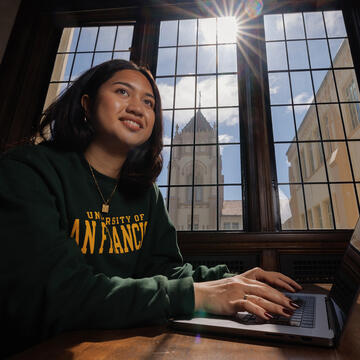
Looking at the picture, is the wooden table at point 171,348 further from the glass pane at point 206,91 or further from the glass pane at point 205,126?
the glass pane at point 206,91

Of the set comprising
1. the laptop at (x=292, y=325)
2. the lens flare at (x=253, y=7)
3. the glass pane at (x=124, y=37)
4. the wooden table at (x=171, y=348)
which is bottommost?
the wooden table at (x=171, y=348)

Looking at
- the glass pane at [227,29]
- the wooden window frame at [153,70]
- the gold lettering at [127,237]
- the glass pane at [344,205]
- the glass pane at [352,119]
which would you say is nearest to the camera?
the gold lettering at [127,237]

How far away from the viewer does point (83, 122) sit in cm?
94

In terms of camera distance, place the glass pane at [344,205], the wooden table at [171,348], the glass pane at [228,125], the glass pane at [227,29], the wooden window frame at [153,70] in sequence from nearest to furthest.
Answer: the wooden table at [171,348] < the wooden window frame at [153,70] < the glass pane at [344,205] < the glass pane at [228,125] < the glass pane at [227,29]

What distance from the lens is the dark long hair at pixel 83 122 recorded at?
0.87 meters

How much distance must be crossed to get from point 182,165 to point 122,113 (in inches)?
57.8

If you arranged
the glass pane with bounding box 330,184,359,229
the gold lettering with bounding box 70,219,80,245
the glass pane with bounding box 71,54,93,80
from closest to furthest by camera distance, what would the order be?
the gold lettering with bounding box 70,219,80,245
the glass pane with bounding box 330,184,359,229
the glass pane with bounding box 71,54,93,80

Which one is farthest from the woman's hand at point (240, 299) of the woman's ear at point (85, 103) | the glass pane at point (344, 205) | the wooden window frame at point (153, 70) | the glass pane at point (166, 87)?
the glass pane at point (166, 87)

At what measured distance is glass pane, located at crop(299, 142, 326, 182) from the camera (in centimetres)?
209

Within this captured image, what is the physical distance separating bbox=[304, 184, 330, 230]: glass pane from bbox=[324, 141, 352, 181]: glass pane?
0.44ft

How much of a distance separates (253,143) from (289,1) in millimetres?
1597

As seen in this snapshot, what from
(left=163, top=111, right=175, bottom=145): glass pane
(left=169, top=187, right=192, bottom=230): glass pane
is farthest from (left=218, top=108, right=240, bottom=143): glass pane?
(left=169, top=187, right=192, bottom=230): glass pane

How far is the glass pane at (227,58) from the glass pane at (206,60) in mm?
Result: 63

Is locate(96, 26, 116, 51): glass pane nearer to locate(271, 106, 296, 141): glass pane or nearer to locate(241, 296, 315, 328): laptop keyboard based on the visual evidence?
locate(271, 106, 296, 141): glass pane
